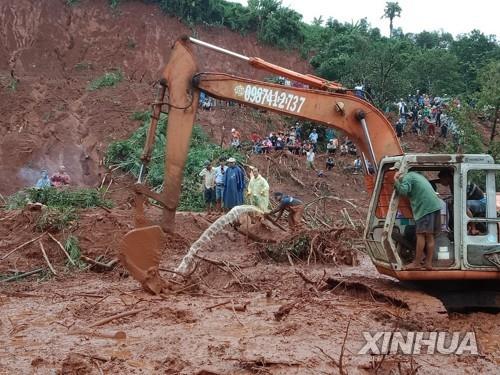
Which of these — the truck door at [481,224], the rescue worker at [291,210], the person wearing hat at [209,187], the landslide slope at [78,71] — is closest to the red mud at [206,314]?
the truck door at [481,224]

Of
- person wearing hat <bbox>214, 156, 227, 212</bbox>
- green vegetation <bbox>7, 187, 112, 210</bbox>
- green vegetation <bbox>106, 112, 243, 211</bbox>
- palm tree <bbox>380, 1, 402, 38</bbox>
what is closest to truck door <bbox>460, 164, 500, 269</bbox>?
green vegetation <bbox>7, 187, 112, 210</bbox>

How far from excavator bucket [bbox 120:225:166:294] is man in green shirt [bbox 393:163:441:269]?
2749 millimetres

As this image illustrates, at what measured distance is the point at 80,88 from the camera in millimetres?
28141

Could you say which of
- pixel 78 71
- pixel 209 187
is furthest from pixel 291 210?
pixel 78 71

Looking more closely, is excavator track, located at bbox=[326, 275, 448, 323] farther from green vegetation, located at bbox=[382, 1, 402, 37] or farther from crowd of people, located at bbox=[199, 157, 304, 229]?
green vegetation, located at bbox=[382, 1, 402, 37]

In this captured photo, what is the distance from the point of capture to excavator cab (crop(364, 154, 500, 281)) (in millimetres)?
6578

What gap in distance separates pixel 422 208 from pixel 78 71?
85.2 ft

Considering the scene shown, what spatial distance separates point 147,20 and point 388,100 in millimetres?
13680

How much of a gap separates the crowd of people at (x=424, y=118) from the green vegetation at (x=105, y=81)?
1297cm

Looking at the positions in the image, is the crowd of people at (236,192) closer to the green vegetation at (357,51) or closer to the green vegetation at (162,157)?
the green vegetation at (162,157)

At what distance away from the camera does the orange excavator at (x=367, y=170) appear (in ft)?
21.7

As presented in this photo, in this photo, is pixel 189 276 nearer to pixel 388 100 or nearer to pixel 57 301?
pixel 57 301

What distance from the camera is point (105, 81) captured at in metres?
28.5

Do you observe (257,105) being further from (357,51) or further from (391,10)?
(391,10)
